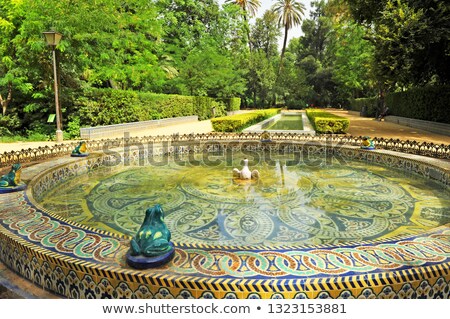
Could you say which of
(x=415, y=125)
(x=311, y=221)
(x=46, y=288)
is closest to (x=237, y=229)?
(x=311, y=221)

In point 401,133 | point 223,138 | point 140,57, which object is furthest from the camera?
point 140,57

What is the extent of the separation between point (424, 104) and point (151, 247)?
2472 centimetres

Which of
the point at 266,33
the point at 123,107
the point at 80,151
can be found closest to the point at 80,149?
the point at 80,151

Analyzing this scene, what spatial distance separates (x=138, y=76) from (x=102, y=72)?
3.70 meters

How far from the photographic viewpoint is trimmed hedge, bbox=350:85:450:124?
19.8 meters

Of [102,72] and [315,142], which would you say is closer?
[315,142]

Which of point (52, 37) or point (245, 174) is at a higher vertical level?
point (52, 37)

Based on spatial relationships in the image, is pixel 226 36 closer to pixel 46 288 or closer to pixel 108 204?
pixel 108 204

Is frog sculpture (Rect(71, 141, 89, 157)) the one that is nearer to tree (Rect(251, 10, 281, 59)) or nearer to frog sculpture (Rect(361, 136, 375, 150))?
frog sculpture (Rect(361, 136, 375, 150))

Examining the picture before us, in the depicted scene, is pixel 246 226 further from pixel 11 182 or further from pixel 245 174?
pixel 11 182

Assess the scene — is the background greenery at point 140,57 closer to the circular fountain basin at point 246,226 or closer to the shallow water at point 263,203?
the circular fountain basin at point 246,226

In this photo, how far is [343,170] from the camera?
9688mm

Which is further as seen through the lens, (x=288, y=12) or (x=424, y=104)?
(x=288, y=12)

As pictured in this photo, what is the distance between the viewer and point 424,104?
72.9 feet
